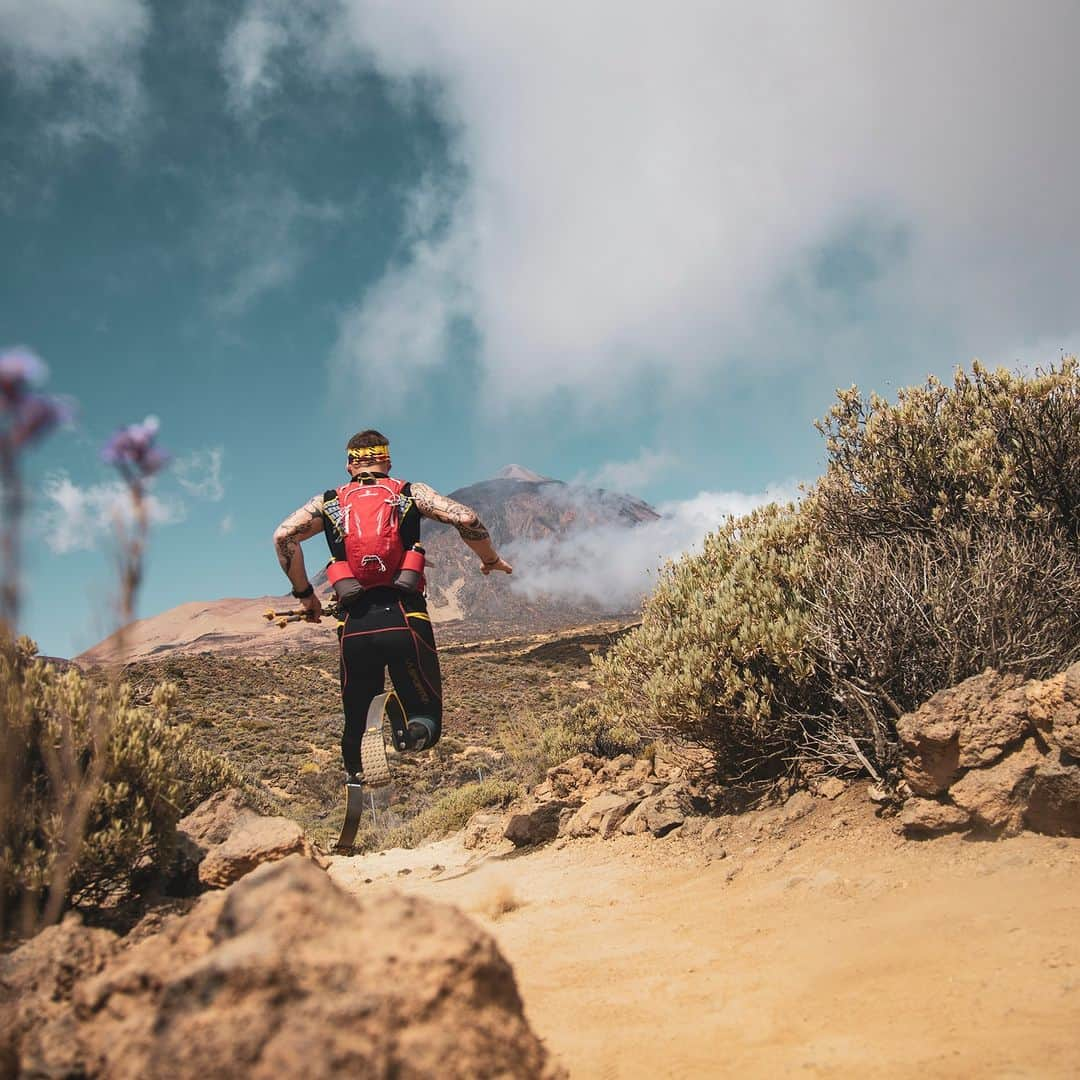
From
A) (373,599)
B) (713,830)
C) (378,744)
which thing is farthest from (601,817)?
(373,599)

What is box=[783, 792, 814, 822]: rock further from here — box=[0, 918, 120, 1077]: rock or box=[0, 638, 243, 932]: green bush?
box=[0, 918, 120, 1077]: rock

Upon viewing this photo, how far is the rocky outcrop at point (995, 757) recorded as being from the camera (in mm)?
3697

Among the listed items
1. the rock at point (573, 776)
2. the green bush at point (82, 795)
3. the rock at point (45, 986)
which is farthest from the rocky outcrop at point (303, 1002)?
the rock at point (573, 776)

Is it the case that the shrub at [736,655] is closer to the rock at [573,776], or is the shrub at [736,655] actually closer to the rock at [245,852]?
the rock at [573,776]

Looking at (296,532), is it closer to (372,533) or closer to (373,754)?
(372,533)

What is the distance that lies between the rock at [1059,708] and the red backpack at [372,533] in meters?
3.91

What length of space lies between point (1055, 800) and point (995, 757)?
38 cm

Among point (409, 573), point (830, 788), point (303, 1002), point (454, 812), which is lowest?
point (454, 812)

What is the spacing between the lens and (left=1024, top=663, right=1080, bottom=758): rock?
12.0 feet

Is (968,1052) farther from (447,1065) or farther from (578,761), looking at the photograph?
(578,761)

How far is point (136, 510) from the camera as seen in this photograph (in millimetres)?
1338

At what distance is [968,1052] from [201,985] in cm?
206

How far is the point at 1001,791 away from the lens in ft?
12.8

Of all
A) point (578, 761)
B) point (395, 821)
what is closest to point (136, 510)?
point (578, 761)
